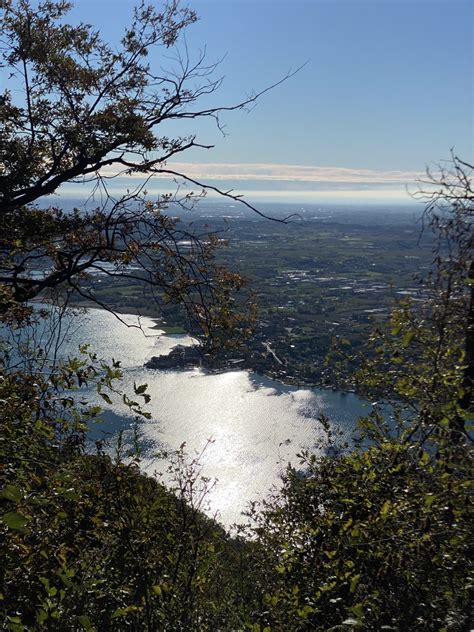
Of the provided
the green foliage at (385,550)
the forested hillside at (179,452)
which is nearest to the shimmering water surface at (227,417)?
the forested hillside at (179,452)

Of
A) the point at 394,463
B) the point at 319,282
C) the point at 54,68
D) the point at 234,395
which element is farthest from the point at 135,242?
the point at 319,282

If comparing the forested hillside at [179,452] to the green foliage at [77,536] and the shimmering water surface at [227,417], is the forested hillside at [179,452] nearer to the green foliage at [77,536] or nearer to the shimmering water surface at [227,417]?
the green foliage at [77,536]

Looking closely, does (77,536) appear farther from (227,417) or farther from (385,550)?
(227,417)

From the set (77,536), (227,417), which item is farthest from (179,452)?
(227,417)

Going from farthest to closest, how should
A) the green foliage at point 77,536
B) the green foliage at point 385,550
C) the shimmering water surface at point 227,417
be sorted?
1. the shimmering water surface at point 227,417
2. the green foliage at point 385,550
3. the green foliage at point 77,536

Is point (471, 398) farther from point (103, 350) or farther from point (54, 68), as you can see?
point (103, 350)

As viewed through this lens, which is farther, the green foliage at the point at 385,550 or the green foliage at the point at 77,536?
the green foliage at the point at 385,550

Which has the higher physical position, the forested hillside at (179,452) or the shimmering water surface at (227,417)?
the forested hillside at (179,452)

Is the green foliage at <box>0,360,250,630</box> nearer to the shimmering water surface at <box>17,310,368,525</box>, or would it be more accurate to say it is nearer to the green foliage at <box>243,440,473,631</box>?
the green foliage at <box>243,440,473,631</box>

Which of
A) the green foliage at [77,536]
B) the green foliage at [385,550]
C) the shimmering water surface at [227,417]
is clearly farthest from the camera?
the shimmering water surface at [227,417]
